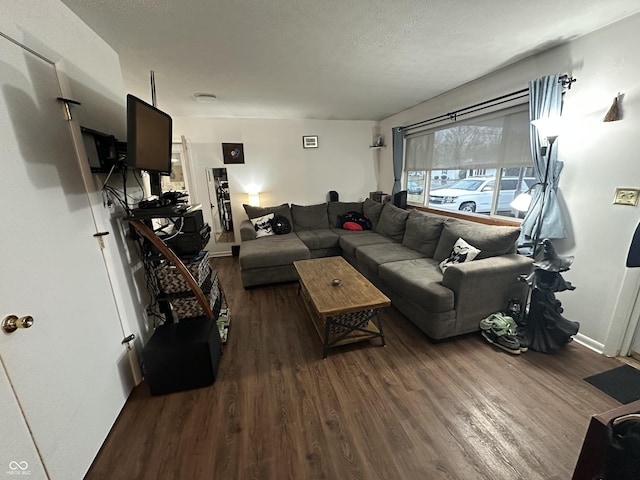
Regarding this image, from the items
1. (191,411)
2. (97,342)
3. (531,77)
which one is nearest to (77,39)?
(97,342)

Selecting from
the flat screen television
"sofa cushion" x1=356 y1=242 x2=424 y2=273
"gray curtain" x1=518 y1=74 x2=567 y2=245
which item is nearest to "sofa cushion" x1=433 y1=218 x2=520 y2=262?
"gray curtain" x1=518 y1=74 x2=567 y2=245

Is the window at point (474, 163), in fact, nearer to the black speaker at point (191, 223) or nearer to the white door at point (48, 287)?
the black speaker at point (191, 223)

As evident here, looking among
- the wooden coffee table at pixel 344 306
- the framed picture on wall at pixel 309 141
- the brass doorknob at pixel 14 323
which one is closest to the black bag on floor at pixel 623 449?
the wooden coffee table at pixel 344 306

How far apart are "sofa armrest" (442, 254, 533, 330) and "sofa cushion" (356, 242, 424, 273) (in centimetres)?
77

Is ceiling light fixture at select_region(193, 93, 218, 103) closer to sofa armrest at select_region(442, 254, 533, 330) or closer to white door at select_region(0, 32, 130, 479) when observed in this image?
white door at select_region(0, 32, 130, 479)

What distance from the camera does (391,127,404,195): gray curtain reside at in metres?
4.26

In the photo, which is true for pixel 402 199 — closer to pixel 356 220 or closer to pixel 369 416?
pixel 356 220

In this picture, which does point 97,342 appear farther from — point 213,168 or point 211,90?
point 213,168

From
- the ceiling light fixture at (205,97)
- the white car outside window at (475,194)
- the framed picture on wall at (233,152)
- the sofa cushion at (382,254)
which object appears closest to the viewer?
the white car outside window at (475,194)

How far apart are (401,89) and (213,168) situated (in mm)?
3179

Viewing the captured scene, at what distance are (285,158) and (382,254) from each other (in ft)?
8.74

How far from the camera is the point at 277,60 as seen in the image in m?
2.19

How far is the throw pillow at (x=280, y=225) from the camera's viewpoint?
4.09 m

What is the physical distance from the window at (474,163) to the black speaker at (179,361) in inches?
127
